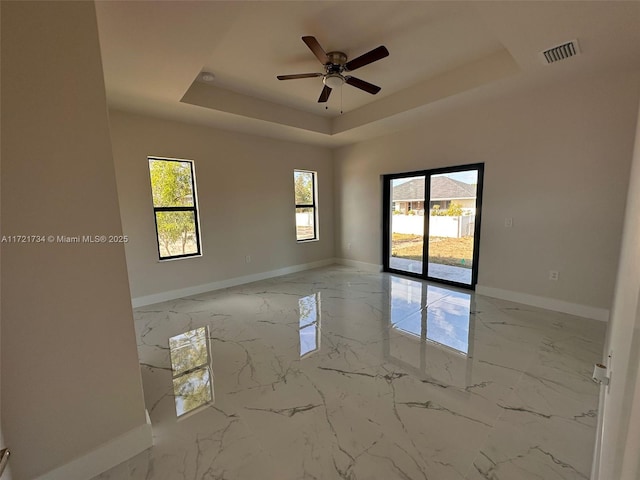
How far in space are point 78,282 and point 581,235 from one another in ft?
15.1

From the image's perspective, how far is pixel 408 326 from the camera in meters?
2.98

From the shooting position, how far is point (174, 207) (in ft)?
13.5


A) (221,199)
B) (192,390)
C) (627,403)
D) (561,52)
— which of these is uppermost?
(561,52)

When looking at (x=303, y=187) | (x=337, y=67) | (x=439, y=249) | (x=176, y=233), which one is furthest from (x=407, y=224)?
(x=176, y=233)

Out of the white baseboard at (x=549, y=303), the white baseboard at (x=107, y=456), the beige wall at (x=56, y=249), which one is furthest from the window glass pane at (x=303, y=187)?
the white baseboard at (x=107, y=456)

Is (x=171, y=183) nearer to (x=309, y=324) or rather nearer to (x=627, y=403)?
(x=309, y=324)

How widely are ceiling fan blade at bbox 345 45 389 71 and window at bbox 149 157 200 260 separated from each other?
2882 millimetres

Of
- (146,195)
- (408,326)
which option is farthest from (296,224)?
(408,326)

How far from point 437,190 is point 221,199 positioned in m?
3.63

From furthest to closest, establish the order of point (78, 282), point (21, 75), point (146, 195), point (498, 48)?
1. point (146, 195)
2. point (498, 48)
3. point (78, 282)
4. point (21, 75)

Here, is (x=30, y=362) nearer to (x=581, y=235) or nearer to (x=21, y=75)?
(x=21, y=75)

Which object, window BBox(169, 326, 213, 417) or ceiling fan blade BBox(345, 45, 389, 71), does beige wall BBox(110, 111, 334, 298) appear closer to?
window BBox(169, 326, 213, 417)

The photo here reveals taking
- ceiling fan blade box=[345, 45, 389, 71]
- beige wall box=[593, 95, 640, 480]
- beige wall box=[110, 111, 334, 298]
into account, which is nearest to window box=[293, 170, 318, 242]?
beige wall box=[110, 111, 334, 298]

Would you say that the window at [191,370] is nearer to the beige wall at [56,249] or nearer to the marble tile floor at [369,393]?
the marble tile floor at [369,393]
